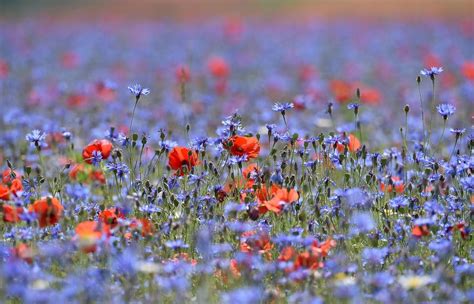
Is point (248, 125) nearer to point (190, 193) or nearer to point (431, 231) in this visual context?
point (190, 193)

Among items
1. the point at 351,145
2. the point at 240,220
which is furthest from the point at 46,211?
the point at 351,145

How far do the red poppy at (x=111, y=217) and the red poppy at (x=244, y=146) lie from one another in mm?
632

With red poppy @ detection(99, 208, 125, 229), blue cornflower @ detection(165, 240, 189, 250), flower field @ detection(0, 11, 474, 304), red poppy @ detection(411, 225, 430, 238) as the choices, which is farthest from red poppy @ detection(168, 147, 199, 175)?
red poppy @ detection(411, 225, 430, 238)

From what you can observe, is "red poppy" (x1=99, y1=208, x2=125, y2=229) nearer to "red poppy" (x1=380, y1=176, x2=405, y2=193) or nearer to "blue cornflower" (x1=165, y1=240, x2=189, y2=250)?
"blue cornflower" (x1=165, y1=240, x2=189, y2=250)

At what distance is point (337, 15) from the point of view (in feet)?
68.2

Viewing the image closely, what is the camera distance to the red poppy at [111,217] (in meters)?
3.76

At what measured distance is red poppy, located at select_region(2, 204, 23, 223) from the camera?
11.9ft

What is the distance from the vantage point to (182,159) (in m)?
4.17

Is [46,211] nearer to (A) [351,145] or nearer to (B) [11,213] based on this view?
(B) [11,213]

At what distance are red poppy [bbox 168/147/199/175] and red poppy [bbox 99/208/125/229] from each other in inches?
15.9

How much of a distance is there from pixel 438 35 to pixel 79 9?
44.3ft

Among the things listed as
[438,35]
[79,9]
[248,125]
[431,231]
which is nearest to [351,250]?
[431,231]

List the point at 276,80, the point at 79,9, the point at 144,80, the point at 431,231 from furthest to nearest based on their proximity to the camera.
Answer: the point at 79,9 → the point at 144,80 → the point at 276,80 → the point at 431,231

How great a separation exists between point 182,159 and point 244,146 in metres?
0.30
